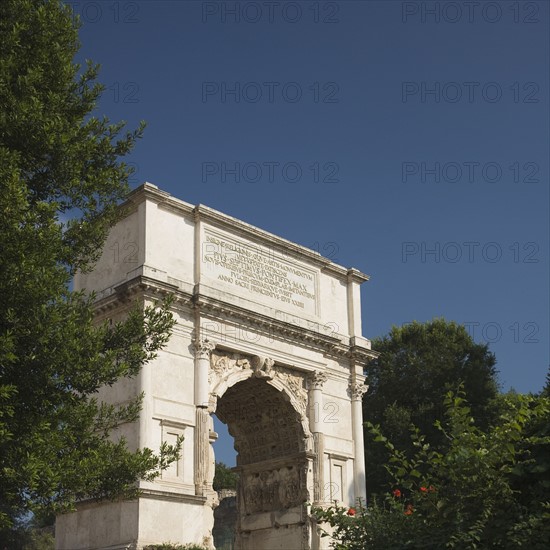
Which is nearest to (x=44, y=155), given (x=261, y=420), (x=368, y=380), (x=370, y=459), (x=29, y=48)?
(x=29, y=48)

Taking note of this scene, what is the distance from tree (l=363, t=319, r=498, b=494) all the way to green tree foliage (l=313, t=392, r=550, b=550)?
24.9 m

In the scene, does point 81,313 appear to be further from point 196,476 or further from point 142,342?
point 196,476

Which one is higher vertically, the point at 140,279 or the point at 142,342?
the point at 140,279

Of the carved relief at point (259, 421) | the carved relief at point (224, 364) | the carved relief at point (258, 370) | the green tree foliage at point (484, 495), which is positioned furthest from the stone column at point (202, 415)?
the green tree foliage at point (484, 495)

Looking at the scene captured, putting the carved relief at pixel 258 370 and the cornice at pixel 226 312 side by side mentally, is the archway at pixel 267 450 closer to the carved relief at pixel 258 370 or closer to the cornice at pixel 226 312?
the carved relief at pixel 258 370

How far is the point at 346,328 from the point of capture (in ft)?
95.2

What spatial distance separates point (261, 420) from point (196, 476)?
486 centimetres

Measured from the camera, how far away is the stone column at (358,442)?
2733 cm

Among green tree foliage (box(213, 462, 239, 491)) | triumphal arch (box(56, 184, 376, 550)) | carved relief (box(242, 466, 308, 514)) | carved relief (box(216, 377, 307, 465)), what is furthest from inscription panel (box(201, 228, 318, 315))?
green tree foliage (box(213, 462, 239, 491))

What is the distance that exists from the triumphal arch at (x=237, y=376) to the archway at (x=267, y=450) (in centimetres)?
4

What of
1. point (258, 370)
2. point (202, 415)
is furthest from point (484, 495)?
point (258, 370)

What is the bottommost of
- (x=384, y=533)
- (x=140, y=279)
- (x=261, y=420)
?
(x=384, y=533)

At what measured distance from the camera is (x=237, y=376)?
2483 centimetres

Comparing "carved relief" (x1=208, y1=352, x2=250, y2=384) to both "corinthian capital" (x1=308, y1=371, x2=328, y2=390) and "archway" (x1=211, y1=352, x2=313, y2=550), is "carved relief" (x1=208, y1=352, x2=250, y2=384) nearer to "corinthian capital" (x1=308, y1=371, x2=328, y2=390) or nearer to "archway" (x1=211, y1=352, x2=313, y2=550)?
"archway" (x1=211, y1=352, x2=313, y2=550)
